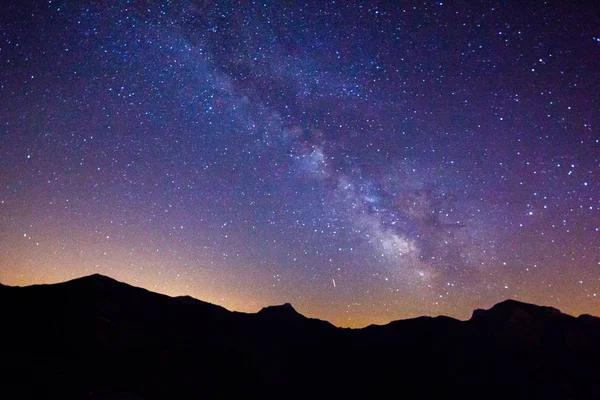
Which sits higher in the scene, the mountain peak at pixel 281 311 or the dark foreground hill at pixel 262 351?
the mountain peak at pixel 281 311

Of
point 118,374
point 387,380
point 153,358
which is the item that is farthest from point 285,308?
point 118,374

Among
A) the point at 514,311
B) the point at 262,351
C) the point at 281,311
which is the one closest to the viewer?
the point at 262,351

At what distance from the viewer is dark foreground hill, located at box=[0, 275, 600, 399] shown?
2664 centimetres

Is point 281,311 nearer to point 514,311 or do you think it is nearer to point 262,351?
point 262,351

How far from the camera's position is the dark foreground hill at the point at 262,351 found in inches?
1049

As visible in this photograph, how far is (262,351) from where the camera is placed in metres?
39.5

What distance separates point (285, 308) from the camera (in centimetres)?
5012

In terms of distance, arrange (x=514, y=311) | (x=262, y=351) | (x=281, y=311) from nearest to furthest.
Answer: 1. (x=262, y=351)
2. (x=514, y=311)
3. (x=281, y=311)

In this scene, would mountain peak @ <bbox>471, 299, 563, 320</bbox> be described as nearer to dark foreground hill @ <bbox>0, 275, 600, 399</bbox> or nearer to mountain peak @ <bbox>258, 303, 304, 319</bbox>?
dark foreground hill @ <bbox>0, 275, 600, 399</bbox>

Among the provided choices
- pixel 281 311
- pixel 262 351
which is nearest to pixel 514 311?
pixel 281 311

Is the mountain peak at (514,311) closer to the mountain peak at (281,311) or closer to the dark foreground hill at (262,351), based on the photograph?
the dark foreground hill at (262,351)

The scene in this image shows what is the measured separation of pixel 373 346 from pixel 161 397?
26.1 metres

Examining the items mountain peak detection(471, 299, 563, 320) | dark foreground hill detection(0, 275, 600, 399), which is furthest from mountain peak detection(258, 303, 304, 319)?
mountain peak detection(471, 299, 563, 320)

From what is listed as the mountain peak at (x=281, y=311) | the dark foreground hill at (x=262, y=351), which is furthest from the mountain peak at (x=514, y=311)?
the mountain peak at (x=281, y=311)
